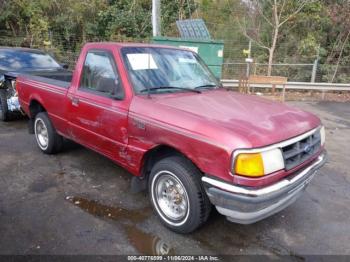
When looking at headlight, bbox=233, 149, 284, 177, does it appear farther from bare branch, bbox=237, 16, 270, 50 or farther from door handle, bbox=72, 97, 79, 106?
bare branch, bbox=237, 16, 270, 50

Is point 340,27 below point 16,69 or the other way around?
the other way around

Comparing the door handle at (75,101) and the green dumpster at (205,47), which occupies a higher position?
the green dumpster at (205,47)

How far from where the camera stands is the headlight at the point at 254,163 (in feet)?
8.61

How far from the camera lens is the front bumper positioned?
2.65 meters

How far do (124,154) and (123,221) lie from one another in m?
0.72

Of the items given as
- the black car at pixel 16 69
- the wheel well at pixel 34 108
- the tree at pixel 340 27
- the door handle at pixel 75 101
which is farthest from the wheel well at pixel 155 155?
the tree at pixel 340 27

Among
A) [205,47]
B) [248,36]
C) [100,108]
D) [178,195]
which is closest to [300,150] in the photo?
[178,195]

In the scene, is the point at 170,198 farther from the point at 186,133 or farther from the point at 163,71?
the point at 163,71

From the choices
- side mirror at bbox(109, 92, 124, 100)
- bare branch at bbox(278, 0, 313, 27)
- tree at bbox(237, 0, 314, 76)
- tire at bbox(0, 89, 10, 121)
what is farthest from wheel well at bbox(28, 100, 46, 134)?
bare branch at bbox(278, 0, 313, 27)

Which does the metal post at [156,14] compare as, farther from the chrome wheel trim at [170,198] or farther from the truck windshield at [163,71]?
the chrome wheel trim at [170,198]

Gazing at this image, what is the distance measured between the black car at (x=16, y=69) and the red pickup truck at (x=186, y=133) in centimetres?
283

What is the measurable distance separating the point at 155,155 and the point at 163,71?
3.32 ft

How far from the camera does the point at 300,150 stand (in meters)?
3.06

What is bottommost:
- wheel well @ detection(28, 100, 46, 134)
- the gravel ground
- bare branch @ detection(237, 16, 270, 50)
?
the gravel ground
